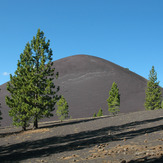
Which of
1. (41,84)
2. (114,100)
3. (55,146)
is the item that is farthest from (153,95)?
(55,146)

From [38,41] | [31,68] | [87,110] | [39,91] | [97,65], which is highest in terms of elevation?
[97,65]

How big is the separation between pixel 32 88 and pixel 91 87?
109 m

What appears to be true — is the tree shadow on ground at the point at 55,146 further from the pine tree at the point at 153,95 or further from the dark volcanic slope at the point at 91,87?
the dark volcanic slope at the point at 91,87

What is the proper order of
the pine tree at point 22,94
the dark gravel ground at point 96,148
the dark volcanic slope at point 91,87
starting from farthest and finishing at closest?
the dark volcanic slope at point 91,87
the pine tree at point 22,94
the dark gravel ground at point 96,148

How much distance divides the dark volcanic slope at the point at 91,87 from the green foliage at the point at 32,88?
69.4 m

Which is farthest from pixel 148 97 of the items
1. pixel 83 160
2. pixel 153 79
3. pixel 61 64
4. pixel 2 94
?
pixel 61 64

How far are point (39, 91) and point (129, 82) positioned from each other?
12262cm

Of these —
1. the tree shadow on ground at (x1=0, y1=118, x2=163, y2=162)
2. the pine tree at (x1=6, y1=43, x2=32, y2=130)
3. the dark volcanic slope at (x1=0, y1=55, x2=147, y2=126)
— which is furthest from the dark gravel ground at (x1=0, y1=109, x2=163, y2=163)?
the dark volcanic slope at (x1=0, y1=55, x2=147, y2=126)

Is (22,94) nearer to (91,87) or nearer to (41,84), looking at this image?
(41,84)

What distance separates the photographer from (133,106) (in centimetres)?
10938

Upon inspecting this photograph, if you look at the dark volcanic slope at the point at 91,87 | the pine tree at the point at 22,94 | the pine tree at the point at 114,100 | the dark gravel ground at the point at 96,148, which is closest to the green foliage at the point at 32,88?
the pine tree at the point at 22,94

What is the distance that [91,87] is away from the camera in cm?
13200

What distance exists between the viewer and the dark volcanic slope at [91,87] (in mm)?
108625

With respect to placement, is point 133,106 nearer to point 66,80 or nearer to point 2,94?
point 66,80
